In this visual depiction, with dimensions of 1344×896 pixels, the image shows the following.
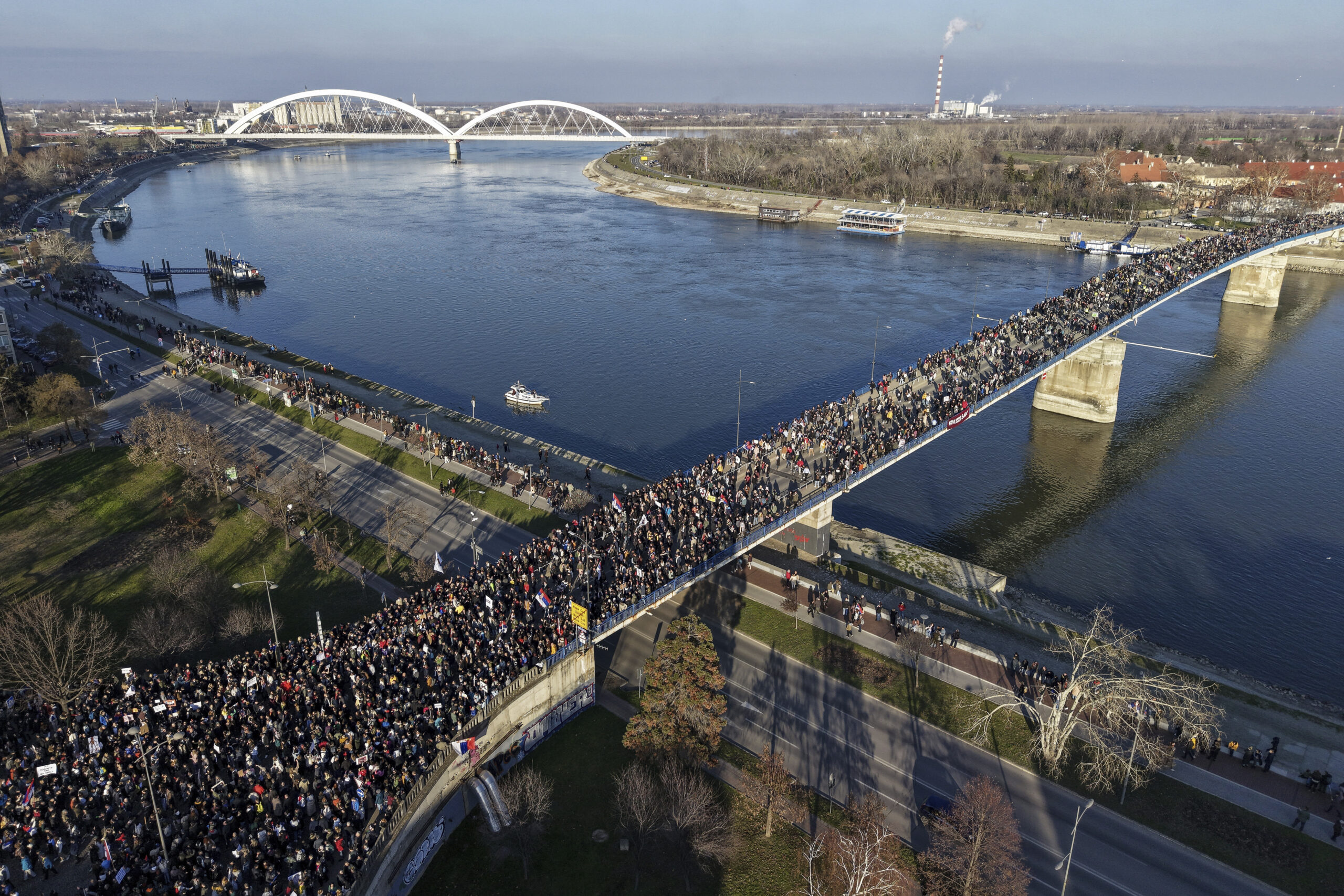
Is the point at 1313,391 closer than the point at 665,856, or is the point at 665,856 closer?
the point at 665,856

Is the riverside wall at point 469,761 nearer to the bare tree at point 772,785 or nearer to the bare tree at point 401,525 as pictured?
the bare tree at point 772,785

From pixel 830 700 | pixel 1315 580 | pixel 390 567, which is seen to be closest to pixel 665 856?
pixel 830 700

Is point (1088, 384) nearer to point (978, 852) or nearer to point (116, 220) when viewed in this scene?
point (978, 852)

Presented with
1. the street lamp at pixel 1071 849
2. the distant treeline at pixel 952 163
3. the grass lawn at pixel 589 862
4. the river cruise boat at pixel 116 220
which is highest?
the distant treeline at pixel 952 163

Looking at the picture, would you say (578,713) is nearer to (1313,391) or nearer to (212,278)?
(1313,391)

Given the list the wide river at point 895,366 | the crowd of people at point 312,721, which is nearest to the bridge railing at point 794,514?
the crowd of people at point 312,721
